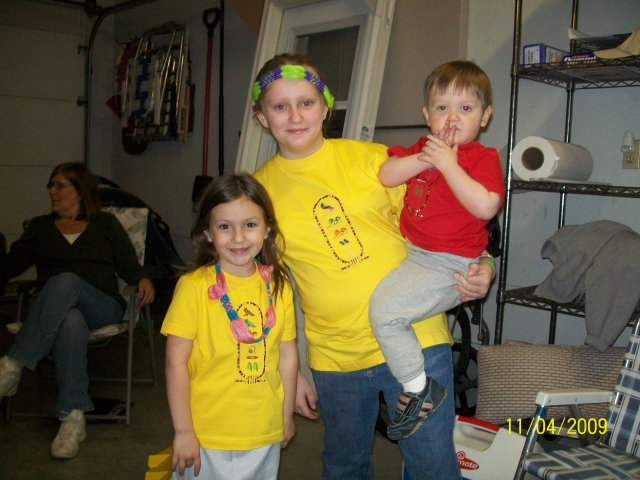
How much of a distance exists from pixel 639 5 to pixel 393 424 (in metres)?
2.02

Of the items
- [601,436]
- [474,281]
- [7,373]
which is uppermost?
[474,281]

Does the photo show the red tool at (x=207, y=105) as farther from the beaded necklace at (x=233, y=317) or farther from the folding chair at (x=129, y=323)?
the beaded necklace at (x=233, y=317)

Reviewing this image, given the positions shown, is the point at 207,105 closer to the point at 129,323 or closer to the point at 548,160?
the point at 129,323

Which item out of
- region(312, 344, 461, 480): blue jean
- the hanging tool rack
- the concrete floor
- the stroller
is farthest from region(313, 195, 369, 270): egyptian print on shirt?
the hanging tool rack

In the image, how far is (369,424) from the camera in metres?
1.42

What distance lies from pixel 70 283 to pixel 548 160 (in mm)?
2122

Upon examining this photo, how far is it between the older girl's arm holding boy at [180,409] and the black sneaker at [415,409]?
45cm

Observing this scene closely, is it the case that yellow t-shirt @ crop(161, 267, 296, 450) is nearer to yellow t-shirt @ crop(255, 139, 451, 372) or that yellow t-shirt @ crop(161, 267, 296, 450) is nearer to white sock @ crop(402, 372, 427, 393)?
yellow t-shirt @ crop(255, 139, 451, 372)

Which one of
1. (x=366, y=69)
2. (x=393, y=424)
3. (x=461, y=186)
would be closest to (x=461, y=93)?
(x=461, y=186)

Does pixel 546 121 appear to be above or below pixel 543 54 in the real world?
below

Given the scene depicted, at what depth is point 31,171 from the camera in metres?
5.68

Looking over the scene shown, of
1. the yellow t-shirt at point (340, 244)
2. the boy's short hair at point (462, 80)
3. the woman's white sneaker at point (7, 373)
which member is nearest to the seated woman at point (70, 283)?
the woman's white sneaker at point (7, 373)

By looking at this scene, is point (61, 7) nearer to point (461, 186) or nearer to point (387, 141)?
point (387, 141)
